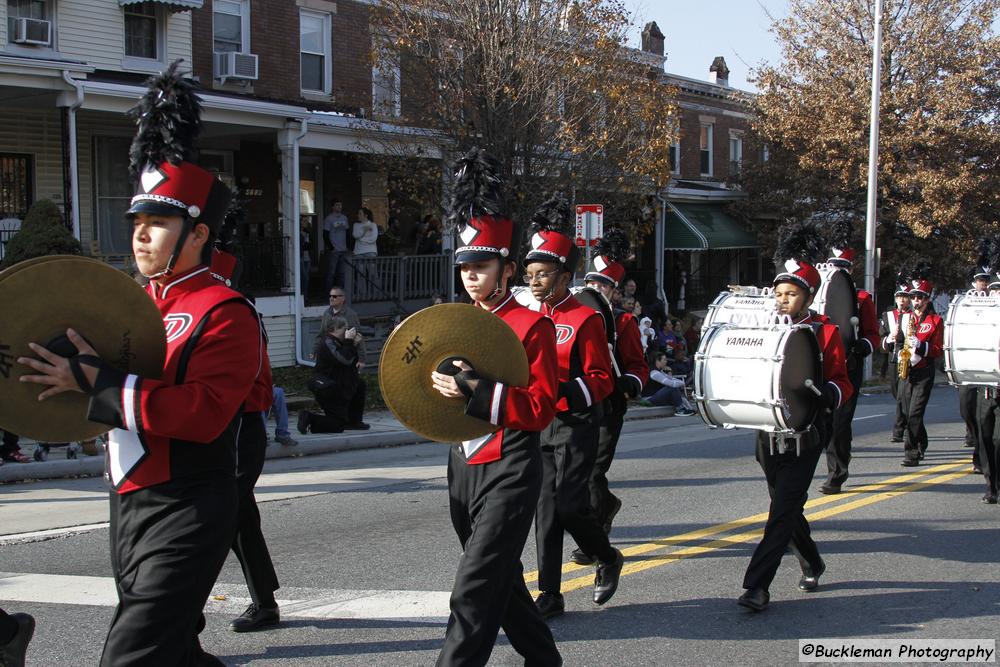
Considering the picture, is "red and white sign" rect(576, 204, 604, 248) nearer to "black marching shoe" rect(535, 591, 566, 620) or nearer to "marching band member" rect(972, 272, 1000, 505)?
"marching band member" rect(972, 272, 1000, 505)

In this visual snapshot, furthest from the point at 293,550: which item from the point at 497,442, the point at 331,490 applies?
the point at 497,442

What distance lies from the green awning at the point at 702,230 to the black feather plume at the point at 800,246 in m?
21.5

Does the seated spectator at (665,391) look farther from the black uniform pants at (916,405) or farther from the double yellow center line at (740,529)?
the double yellow center line at (740,529)

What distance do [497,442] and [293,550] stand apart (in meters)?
3.55

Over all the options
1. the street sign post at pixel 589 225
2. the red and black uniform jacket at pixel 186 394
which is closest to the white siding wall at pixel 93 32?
the street sign post at pixel 589 225

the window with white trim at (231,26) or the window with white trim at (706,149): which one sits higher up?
the window with white trim at (231,26)

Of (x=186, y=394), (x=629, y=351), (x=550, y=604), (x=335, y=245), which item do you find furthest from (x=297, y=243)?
(x=186, y=394)

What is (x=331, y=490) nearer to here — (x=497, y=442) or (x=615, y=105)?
(x=497, y=442)

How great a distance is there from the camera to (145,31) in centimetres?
1911

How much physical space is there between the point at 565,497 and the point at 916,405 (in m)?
7.25

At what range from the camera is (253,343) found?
359 centimetres

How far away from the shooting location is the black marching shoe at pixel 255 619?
5.59 m

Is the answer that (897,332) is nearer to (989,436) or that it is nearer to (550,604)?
(989,436)

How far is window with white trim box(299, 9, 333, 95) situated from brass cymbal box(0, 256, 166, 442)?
1931cm
